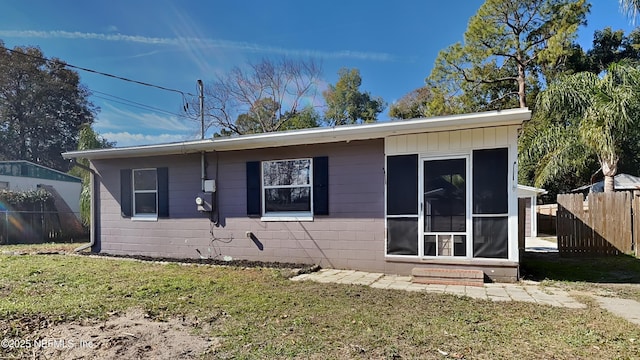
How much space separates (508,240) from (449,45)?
683 inches

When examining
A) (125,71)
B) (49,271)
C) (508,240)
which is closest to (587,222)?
(508,240)

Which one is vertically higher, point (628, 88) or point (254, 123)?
point (254, 123)

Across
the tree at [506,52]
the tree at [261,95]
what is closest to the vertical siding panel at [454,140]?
the tree at [506,52]

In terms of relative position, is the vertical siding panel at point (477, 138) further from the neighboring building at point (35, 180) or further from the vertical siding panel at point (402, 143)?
the neighboring building at point (35, 180)

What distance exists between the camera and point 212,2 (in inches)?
544

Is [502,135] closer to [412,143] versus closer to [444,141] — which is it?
[444,141]

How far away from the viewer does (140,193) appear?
341 inches

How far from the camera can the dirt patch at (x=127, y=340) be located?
297 cm

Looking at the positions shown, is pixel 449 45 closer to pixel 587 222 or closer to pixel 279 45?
pixel 279 45

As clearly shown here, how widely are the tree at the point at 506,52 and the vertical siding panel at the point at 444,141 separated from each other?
14063 millimetres

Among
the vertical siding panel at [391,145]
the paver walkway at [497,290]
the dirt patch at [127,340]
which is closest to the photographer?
the dirt patch at [127,340]

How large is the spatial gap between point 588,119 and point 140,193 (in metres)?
11.2

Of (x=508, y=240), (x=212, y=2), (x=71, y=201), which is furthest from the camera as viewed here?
(x=71, y=201)

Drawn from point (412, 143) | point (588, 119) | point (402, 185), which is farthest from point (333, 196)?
point (588, 119)
